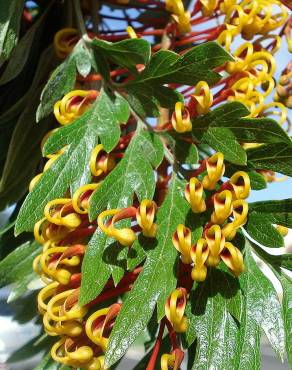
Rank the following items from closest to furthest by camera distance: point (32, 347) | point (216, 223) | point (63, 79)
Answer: point (216, 223) < point (63, 79) < point (32, 347)

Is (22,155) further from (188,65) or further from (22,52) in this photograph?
(188,65)

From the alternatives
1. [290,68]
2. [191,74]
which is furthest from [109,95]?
[290,68]

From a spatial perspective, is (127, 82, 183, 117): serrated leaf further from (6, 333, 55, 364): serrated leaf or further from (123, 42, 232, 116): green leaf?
(6, 333, 55, 364): serrated leaf

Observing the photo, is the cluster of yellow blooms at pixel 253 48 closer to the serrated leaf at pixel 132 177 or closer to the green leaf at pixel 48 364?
the serrated leaf at pixel 132 177

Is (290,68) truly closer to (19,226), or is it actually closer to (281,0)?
(281,0)

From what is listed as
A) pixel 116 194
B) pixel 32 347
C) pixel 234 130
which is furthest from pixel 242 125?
pixel 32 347

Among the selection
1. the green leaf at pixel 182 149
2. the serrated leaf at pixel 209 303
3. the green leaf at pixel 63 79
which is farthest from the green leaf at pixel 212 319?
the green leaf at pixel 63 79
